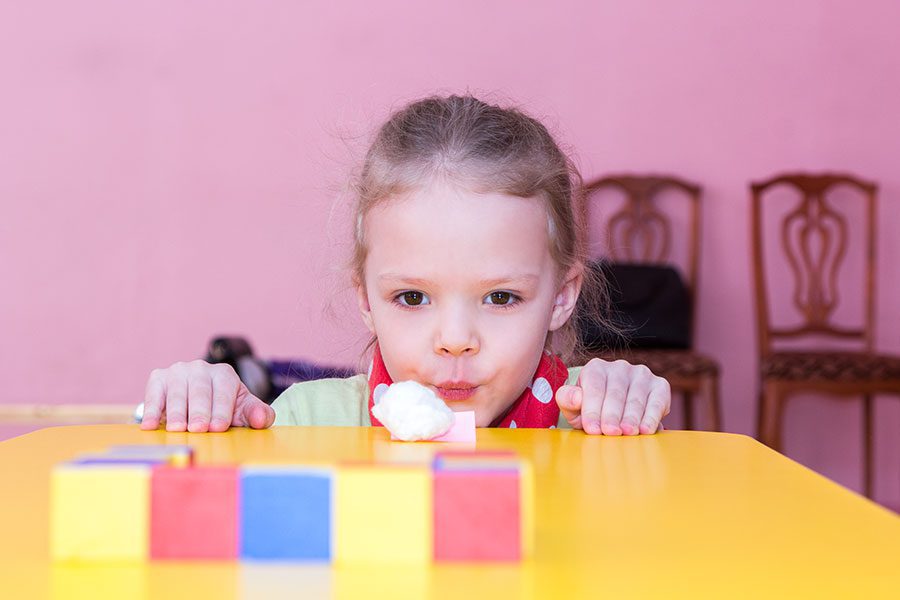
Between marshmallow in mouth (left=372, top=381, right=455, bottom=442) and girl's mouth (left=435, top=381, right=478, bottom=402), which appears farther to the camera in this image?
girl's mouth (left=435, top=381, right=478, bottom=402)

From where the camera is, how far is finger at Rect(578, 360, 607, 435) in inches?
35.3

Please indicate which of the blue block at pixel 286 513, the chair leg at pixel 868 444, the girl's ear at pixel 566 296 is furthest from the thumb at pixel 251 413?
the chair leg at pixel 868 444

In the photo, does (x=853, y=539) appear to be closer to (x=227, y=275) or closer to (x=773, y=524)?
(x=773, y=524)

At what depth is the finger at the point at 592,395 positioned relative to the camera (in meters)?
0.90

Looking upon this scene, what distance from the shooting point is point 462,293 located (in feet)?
3.27

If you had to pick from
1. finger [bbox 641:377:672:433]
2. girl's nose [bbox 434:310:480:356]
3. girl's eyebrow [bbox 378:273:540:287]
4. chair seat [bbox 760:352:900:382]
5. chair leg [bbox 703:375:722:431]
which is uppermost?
girl's eyebrow [bbox 378:273:540:287]

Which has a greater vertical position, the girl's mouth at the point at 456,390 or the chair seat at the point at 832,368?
the girl's mouth at the point at 456,390

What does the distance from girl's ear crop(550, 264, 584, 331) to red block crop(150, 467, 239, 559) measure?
32.3 inches

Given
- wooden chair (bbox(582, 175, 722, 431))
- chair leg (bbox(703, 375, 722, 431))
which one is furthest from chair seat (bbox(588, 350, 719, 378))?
wooden chair (bbox(582, 175, 722, 431))

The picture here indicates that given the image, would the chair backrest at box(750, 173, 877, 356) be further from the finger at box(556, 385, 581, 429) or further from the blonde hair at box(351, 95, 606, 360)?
the finger at box(556, 385, 581, 429)

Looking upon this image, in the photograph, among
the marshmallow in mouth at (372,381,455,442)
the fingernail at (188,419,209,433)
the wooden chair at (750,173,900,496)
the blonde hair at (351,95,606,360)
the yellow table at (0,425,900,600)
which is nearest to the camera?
the yellow table at (0,425,900,600)

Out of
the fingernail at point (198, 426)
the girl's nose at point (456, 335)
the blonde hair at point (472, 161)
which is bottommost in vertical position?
the fingernail at point (198, 426)

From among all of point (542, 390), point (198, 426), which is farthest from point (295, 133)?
point (198, 426)

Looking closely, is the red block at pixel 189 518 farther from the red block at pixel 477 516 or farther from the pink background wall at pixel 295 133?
the pink background wall at pixel 295 133
